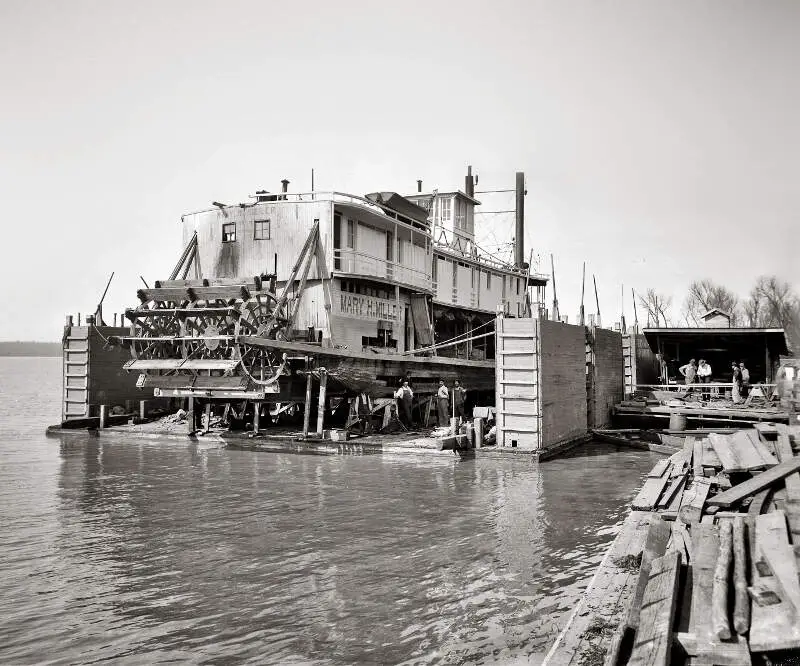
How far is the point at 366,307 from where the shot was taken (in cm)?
2536

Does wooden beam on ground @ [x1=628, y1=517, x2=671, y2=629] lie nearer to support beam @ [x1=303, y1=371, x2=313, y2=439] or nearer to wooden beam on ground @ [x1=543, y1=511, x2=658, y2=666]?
wooden beam on ground @ [x1=543, y1=511, x2=658, y2=666]

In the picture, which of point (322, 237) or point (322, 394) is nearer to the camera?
point (322, 394)

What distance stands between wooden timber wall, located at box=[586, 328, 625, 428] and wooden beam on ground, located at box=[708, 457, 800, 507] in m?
13.1

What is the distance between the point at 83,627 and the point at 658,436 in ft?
62.9

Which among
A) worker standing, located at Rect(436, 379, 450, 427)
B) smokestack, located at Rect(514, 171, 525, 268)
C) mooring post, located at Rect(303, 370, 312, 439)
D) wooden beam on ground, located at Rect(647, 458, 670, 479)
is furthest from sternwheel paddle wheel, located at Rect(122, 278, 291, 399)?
smokestack, located at Rect(514, 171, 525, 268)

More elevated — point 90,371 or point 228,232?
point 228,232

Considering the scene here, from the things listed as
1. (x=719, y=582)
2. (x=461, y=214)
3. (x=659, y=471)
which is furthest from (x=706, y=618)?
(x=461, y=214)

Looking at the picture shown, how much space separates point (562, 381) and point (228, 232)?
1277 centimetres

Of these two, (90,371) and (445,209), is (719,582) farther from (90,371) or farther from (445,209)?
(445,209)

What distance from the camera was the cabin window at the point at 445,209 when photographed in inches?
1464

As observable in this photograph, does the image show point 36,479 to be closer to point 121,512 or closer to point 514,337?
point 121,512

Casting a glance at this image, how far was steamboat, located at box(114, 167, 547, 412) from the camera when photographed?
21281mm

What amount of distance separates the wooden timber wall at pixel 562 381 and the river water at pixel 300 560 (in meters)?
1.87

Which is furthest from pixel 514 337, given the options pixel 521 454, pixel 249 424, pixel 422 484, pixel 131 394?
pixel 131 394
